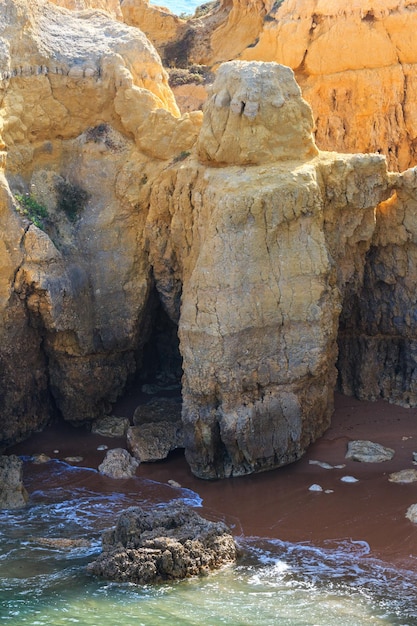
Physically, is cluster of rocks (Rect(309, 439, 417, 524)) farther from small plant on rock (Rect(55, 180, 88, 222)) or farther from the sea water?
small plant on rock (Rect(55, 180, 88, 222))

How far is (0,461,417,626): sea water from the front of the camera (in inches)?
461

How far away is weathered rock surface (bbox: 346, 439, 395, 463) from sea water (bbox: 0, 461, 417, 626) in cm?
255

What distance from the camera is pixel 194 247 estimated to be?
1647 centimetres

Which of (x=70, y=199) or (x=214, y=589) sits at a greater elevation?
(x=70, y=199)

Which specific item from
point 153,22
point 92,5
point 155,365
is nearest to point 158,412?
point 155,365

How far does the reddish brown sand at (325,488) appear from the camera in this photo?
1408 centimetres

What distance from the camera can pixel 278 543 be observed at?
45.6 feet

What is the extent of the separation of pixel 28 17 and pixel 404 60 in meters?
9.57

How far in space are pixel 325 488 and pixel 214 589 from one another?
3.43 metres

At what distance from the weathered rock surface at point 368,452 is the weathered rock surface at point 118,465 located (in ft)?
11.7

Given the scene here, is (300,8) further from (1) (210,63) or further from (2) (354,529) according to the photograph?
(2) (354,529)

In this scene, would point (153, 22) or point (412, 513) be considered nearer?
point (412, 513)

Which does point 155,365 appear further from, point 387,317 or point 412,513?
point 412,513

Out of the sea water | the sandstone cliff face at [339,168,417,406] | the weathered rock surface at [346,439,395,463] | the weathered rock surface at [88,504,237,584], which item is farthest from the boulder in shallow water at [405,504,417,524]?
the sandstone cliff face at [339,168,417,406]
